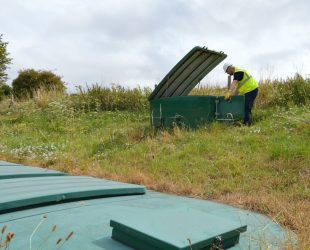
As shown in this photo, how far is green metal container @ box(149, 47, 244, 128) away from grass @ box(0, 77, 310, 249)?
0.29 m

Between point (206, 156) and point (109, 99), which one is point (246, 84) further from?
point (109, 99)

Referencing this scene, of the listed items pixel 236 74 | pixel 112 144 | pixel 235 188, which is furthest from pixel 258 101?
pixel 235 188

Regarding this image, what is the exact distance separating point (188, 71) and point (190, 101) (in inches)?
42.9

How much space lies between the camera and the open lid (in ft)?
24.8

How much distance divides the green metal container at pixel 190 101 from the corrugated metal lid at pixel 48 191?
5.11 meters

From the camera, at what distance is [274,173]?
460 centimetres

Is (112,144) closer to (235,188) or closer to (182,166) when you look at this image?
(182,166)

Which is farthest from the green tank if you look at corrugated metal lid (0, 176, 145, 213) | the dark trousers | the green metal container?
the dark trousers

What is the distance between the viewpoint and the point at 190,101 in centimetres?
723

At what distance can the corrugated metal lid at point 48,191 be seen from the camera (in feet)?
5.29

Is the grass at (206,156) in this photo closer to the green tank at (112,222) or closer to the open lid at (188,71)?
the green tank at (112,222)

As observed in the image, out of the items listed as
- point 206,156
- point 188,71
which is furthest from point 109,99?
point 206,156

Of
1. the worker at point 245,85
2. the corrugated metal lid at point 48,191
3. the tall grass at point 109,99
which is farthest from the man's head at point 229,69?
the corrugated metal lid at point 48,191

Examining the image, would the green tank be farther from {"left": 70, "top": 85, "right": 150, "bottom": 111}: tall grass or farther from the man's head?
{"left": 70, "top": 85, "right": 150, "bottom": 111}: tall grass
